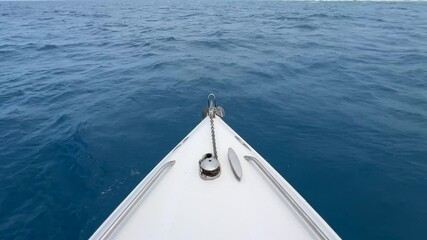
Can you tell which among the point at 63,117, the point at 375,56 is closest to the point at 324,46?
the point at 375,56

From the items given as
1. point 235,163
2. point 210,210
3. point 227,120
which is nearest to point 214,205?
point 210,210

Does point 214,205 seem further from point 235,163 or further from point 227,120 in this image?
point 227,120

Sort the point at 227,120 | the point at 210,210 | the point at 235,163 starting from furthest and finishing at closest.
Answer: the point at 227,120 < the point at 235,163 < the point at 210,210

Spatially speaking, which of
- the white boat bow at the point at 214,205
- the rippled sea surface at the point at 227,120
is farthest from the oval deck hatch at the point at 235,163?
the rippled sea surface at the point at 227,120

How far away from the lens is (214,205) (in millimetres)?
4254

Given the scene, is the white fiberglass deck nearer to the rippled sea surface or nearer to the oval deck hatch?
the oval deck hatch

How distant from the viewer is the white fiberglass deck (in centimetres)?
383

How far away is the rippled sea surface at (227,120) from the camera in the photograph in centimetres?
643

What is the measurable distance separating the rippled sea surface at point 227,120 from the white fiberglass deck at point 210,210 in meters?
2.30

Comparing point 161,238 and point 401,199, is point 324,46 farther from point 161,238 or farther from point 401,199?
point 161,238

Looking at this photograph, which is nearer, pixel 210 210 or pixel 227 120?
pixel 210 210

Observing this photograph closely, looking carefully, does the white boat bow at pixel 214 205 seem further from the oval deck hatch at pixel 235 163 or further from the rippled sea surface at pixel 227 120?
the rippled sea surface at pixel 227 120

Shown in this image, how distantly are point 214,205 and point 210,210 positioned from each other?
111 millimetres

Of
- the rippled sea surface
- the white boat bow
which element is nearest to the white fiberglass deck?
the white boat bow
